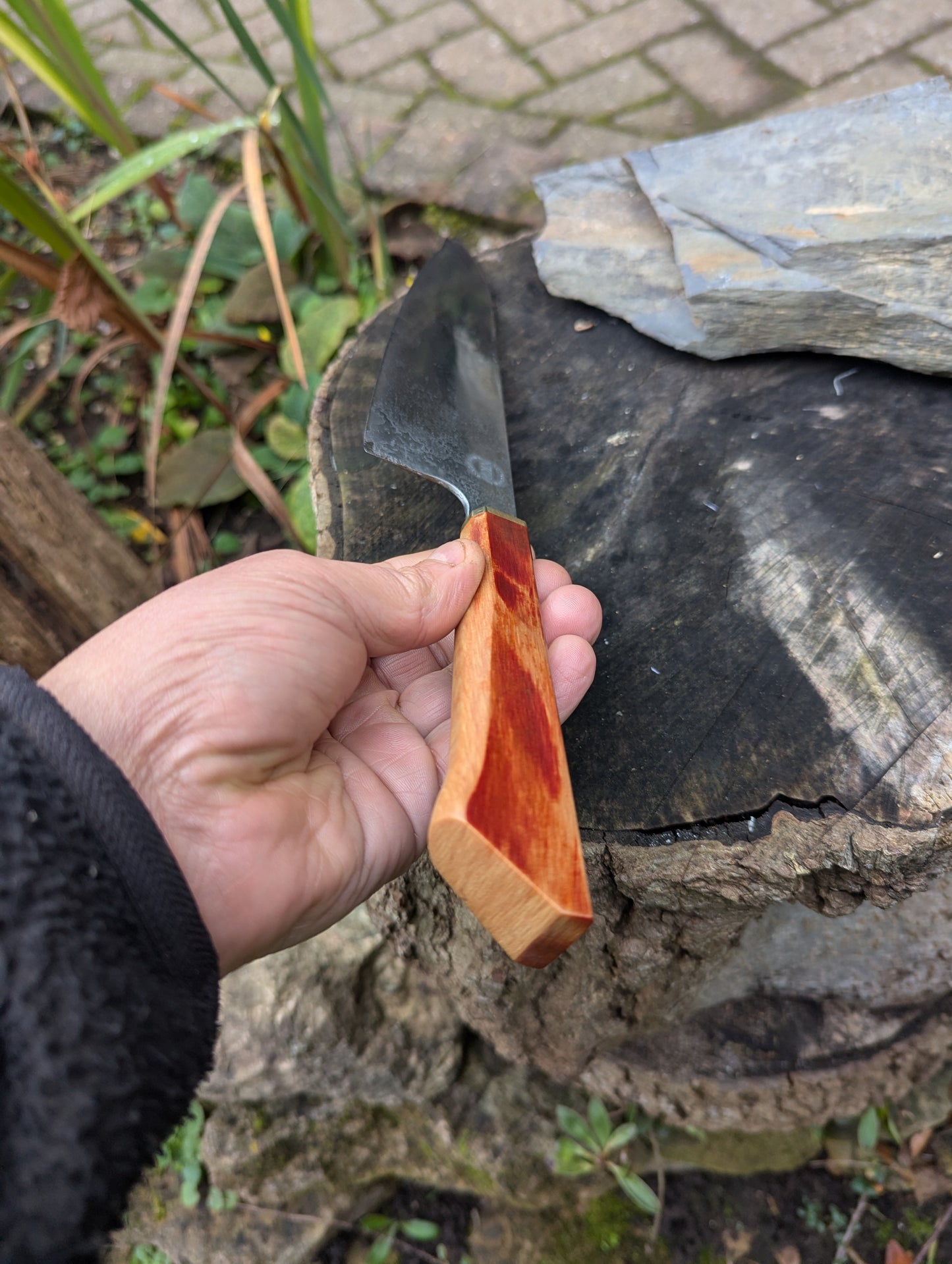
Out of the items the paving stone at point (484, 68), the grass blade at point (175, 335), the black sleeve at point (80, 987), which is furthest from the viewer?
the paving stone at point (484, 68)

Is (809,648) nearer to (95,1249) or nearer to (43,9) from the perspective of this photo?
(95,1249)

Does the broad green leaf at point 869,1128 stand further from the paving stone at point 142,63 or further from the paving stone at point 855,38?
the paving stone at point 142,63

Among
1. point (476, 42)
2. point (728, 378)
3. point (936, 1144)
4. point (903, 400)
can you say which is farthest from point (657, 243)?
point (476, 42)

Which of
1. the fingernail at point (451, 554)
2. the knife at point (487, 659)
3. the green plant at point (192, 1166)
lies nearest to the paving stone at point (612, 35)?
the knife at point (487, 659)

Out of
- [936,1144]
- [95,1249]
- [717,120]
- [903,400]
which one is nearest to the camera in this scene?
[95,1249]

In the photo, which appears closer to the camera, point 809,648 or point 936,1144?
point 809,648

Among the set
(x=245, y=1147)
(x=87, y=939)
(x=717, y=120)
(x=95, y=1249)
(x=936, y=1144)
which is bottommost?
(x=936, y=1144)
